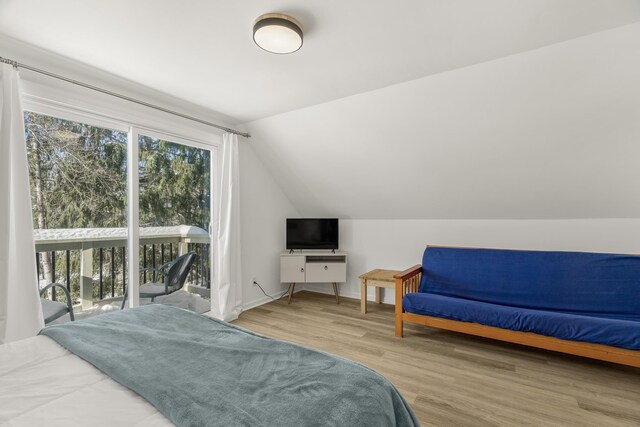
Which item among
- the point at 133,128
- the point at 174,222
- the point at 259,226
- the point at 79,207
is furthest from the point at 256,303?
the point at 133,128

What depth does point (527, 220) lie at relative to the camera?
11.1 feet

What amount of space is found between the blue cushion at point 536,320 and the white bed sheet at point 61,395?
2522 millimetres

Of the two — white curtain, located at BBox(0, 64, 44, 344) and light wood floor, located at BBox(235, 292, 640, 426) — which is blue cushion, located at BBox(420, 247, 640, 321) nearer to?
light wood floor, located at BBox(235, 292, 640, 426)

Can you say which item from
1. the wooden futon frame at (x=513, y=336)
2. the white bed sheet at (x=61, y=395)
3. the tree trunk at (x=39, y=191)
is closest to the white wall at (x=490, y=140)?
the wooden futon frame at (x=513, y=336)

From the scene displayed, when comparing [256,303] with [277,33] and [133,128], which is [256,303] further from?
[277,33]

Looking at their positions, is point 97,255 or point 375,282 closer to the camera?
point 97,255

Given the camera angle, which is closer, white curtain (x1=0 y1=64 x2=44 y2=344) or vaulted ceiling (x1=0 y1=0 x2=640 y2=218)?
vaulted ceiling (x1=0 y1=0 x2=640 y2=218)

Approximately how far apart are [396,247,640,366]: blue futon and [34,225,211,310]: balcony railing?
236 centimetres

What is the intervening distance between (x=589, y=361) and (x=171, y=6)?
392 cm

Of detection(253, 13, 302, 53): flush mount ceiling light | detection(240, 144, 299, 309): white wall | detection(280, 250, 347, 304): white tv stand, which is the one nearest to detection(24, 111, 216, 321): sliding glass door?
detection(240, 144, 299, 309): white wall

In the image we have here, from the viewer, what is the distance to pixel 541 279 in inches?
114

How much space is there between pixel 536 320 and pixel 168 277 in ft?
10.9

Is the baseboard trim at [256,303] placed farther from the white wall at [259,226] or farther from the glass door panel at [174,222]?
the glass door panel at [174,222]

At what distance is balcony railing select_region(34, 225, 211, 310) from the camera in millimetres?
2318
